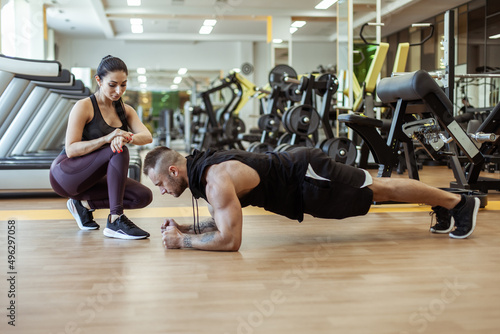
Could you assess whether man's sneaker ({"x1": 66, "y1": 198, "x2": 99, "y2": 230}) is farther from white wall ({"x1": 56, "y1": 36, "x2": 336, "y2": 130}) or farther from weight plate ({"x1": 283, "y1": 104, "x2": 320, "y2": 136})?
white wall ({"x1": 56, "y1": 36, "x2": 336, "y2": 130})

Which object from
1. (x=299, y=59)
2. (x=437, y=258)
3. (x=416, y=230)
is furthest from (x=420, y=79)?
(x=299, y=59)

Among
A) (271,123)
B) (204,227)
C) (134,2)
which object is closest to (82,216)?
(204,227)

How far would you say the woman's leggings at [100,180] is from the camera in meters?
2.61

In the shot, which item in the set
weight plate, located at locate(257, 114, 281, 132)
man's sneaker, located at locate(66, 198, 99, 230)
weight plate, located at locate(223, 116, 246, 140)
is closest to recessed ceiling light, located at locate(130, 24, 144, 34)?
weight plate, located at locate(223, 116, 246, 140)

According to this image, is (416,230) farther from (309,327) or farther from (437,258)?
(309,327)

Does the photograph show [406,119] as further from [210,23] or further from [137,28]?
[137,28]

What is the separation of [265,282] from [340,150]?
11.6 ft

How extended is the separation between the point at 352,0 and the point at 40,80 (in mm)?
4799

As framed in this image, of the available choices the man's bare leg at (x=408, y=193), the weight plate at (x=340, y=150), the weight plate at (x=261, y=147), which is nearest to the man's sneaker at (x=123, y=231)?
the man's bare leg at (x=408, y=193)

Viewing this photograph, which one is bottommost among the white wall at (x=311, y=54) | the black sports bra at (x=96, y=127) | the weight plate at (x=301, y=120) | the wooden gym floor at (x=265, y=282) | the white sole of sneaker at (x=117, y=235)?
the wooden gym floor at (x=265, y=282)

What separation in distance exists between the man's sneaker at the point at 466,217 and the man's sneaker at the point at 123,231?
153 centimetres

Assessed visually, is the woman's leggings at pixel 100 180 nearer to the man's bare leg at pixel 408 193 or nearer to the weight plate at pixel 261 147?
the man's bare leg at pixel 408 193

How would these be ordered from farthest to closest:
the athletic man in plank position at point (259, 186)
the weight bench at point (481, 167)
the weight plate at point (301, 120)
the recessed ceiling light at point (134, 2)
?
the recessed ceiling light at point (134, 2), the weight plate at point (301, 120), the weight bench at point (481, 167), the athletic man in plank position at point (259, 186)

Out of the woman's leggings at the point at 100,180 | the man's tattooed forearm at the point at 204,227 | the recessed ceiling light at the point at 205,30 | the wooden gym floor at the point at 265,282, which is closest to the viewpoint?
the wooden gym floor at the point at 265,282
